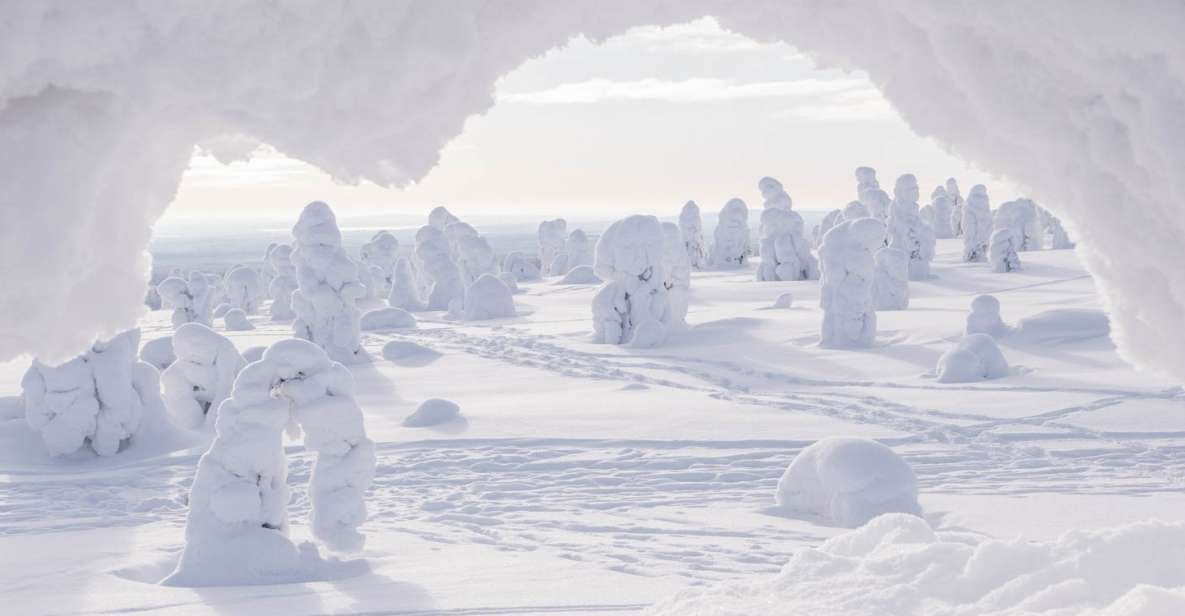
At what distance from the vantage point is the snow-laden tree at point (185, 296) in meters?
25.2

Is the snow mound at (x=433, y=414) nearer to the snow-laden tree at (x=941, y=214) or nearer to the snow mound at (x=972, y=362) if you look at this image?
the snow mound at (x=972, y=362)

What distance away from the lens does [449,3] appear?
7.04 feet

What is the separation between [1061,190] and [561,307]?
25190 millimetres

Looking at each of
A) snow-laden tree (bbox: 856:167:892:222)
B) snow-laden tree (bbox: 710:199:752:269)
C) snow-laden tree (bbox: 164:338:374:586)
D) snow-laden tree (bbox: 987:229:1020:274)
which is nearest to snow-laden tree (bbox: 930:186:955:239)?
snow-laden tree (bbox: 856:167:892:222)

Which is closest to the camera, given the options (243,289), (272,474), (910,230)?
(272,474)

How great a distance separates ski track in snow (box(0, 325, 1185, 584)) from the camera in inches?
305

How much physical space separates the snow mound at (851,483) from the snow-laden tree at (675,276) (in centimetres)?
1159

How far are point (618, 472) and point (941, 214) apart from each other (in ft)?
141

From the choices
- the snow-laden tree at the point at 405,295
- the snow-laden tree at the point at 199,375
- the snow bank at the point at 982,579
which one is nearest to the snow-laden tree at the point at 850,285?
the snow-laden tree at the point at 199,375

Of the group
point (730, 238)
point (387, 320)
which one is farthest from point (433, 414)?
point (730, 238)

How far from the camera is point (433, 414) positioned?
1271 centimetres

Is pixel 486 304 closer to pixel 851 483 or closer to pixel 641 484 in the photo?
pixel 641 484

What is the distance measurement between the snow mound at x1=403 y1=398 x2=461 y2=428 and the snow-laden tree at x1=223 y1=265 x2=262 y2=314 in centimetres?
2091

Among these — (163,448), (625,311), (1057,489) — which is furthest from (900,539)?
(625,311)
